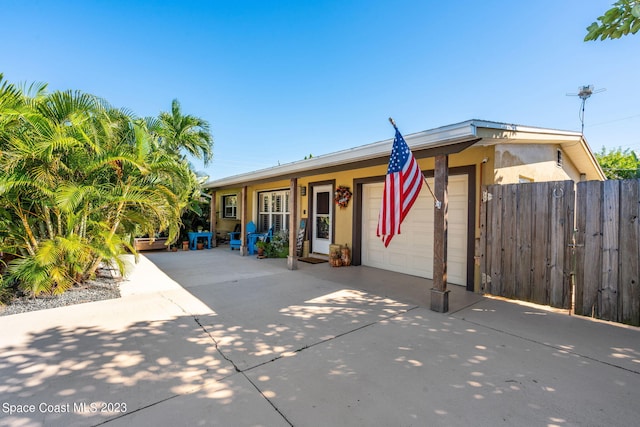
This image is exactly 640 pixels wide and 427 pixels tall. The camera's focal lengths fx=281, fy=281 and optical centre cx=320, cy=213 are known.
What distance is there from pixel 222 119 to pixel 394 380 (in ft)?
48.3

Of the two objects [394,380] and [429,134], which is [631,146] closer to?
[429,134]

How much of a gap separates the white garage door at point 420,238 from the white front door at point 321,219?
126cm

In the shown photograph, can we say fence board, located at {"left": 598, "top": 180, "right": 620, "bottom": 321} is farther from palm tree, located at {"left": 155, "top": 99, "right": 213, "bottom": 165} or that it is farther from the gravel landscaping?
palm tree, located at {"left": 155, "top": 99, "right": 213, "bottom": 165}

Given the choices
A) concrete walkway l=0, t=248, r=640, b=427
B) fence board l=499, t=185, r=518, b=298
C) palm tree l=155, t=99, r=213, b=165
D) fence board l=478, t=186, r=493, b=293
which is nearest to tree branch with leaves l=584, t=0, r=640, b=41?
fence board l=499, t=185, r=518, b=298

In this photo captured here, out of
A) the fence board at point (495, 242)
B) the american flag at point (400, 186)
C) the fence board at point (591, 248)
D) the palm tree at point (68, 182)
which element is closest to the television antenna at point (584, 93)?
the fence board at point (495, 242)

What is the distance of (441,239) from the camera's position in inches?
157

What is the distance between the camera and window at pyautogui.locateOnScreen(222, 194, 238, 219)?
13.1 m

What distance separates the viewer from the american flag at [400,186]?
352 centimetres

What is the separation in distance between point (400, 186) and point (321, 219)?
4994mm

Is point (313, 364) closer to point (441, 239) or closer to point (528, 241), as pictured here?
point (441, 239)

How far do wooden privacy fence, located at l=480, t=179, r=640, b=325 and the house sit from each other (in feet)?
1.36

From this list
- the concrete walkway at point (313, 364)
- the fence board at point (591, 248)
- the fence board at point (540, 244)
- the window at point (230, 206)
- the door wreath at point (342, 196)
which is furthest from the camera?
the window at point (230, 206)

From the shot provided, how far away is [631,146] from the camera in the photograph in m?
19.8

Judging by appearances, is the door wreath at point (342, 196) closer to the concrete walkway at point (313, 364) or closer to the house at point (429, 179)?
the house at point (429, 179)
